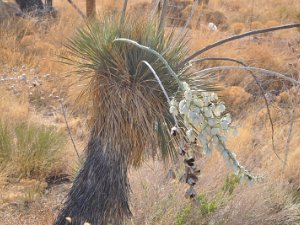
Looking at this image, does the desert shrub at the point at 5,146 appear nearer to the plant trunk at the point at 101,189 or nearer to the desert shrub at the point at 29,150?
the desert shrub at the point at 29,150

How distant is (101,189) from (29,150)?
175cm

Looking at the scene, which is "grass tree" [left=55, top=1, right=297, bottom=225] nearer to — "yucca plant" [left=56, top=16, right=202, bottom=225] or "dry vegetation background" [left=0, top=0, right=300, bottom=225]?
"yucca plant" [left=56, top=16, right=202, bottom=225]

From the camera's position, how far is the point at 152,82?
2.37 metres

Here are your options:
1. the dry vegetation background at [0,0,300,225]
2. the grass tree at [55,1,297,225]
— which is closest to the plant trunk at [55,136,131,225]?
the grass tree at [55,1,297,225]

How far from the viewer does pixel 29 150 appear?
163 inches

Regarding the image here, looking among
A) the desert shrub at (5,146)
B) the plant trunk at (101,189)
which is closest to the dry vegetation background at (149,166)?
the desert shrub at (5,146)

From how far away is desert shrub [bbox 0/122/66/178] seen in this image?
160 inches

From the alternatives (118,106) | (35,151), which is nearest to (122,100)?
(118,106)

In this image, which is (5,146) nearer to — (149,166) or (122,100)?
(149,166)

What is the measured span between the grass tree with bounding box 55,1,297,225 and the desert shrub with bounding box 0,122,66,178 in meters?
1.53

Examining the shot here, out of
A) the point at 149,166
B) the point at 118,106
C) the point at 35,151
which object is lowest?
the point at 35,151

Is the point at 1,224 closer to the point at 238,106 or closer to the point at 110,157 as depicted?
the point at 110,157

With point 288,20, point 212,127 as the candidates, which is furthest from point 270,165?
point 288,20

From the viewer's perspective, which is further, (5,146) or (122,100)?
(5,146)
